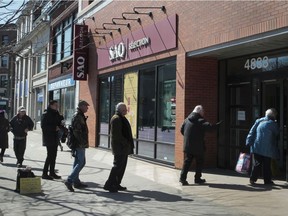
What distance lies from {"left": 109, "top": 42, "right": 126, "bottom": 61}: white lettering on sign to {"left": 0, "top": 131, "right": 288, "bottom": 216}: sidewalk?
5.48m

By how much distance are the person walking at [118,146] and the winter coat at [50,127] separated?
2021mm

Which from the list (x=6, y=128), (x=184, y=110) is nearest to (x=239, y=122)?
(x=184, y=110)

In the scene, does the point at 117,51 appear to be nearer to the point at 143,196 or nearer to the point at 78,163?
the point at 78,163

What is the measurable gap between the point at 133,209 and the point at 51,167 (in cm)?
359

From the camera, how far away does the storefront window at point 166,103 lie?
12.7 metres

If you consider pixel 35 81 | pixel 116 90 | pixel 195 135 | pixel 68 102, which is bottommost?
pixel 195 135

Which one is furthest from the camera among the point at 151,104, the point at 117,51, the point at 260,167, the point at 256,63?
the point at 117,51

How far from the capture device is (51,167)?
34.1 feet

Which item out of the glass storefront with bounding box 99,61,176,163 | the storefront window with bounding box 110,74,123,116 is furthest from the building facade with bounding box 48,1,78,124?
the glass storefront with bounding box 99,61,176,163

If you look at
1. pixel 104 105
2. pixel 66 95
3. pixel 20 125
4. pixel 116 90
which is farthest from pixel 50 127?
pixel 66 95

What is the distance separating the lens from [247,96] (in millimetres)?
11438

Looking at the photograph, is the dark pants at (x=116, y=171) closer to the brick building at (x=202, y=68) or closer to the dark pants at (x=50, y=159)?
the dark pants at (x=50, y=159)

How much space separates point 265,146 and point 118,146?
3.03m

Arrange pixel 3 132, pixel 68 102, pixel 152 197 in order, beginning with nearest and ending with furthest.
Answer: pixel 152 197 < pixel 3 132 < pixel 68 102
